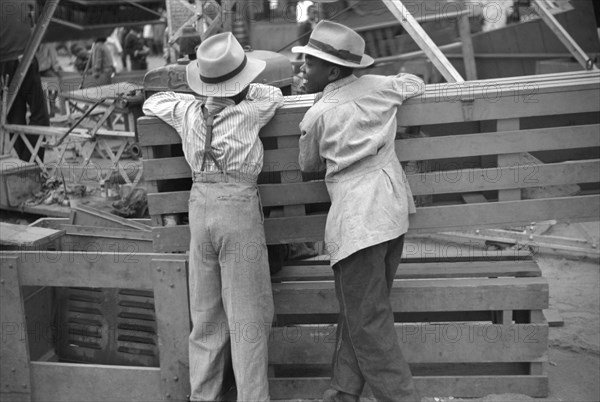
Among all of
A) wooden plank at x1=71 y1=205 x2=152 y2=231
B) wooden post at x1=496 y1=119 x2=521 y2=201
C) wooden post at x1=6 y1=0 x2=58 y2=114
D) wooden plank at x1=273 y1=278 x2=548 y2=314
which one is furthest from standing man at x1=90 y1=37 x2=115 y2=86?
wooden post at x1=496 y1=119 x2=521 y2=201

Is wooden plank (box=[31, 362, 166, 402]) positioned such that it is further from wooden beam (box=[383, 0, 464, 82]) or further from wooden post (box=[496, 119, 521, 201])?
wooden beam (box=[383, 0, 464, 82])

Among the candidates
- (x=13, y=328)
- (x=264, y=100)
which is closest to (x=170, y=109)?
(x=264, y=100)

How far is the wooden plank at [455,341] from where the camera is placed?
427cm

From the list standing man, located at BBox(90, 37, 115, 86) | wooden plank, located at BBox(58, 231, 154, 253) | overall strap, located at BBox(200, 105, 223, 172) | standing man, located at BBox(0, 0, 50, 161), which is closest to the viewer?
overall strap, located at BBox(200, 105, 223, 172)

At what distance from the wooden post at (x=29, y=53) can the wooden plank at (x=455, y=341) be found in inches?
259

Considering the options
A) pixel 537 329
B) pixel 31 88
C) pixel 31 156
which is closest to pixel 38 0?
pixel 31 88

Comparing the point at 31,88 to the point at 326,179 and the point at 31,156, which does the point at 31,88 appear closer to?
the point at 31,156

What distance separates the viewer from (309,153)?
3930mm

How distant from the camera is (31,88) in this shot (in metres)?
10.0

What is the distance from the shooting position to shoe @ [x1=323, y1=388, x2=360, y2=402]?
418 centimetres

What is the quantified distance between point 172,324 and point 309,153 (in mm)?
1286

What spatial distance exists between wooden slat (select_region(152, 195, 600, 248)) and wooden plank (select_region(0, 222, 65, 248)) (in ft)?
3.96

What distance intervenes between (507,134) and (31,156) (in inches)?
267

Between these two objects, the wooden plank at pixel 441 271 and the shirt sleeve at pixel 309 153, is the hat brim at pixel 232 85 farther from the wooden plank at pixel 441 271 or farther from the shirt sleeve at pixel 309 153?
the wooden plank at pixel 441 271
